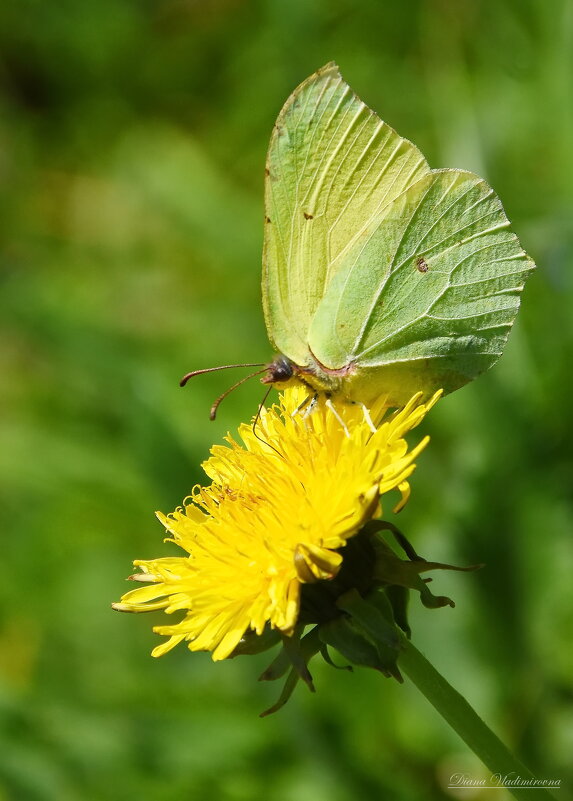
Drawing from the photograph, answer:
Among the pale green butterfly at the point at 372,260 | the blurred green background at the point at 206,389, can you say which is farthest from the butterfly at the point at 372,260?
the blurred green background at the point at 206,389

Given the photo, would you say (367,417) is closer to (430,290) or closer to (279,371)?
(279,371)

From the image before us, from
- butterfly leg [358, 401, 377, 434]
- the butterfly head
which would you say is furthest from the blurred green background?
butterfly leg [358, 401, 377, 434]

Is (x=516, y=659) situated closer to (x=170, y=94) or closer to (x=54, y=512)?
(x=54, y=512)

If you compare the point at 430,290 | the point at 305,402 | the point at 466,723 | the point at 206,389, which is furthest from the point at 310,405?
the point at 206,389

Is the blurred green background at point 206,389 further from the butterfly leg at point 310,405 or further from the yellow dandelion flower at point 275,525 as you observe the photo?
the yellow dandelion flower at point 275,525

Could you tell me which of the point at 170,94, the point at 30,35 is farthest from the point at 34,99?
the point at 170,94
